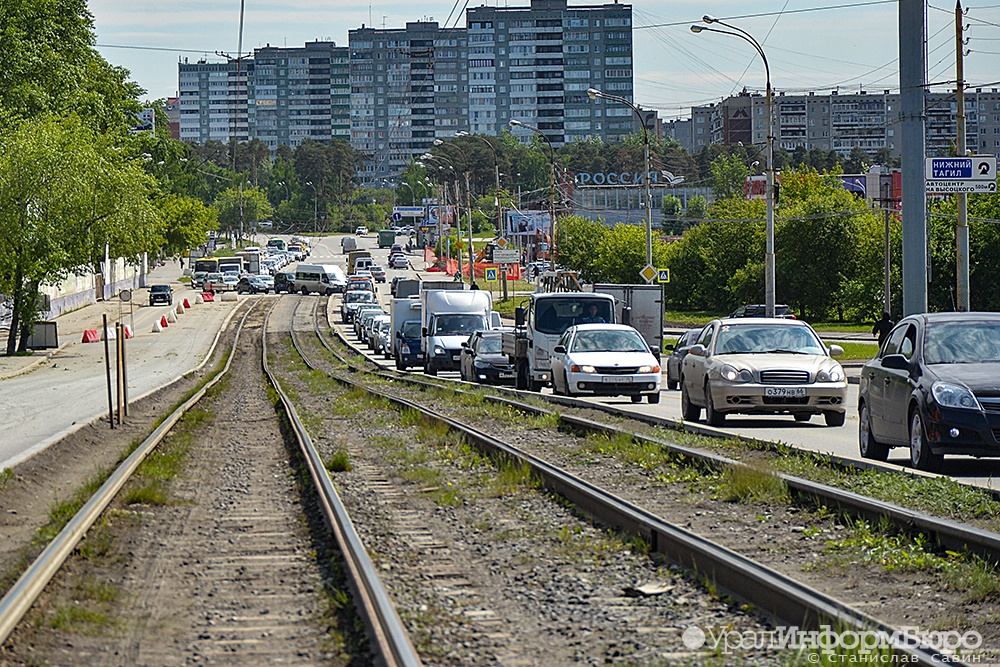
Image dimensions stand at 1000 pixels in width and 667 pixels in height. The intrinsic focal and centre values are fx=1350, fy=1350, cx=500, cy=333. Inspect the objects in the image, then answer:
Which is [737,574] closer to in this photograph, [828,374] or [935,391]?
[935,391]

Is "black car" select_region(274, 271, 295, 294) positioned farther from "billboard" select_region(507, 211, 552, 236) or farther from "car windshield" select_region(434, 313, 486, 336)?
"car windshield" select_region(434, 313, 486, 336)

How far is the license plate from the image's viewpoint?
19.8 metres

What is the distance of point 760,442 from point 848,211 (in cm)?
5804

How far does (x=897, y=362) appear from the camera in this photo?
46.1 ft

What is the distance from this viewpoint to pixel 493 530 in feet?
36.2

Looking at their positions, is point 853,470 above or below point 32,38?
below

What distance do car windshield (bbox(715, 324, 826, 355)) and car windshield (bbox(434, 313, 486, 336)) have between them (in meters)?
22.6

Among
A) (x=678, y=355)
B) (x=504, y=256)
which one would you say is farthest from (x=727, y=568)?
(x=504, y=256)

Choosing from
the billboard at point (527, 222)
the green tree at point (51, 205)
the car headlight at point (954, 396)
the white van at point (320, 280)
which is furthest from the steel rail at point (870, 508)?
the billboard at point (527, 222)

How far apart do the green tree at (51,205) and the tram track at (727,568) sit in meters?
41.5

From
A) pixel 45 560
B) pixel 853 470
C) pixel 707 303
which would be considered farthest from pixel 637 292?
pixel 707 303

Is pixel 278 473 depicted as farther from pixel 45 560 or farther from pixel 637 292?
pixel 637 292

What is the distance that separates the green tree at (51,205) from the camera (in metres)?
50.3

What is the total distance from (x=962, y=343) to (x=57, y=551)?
9.36 metres
